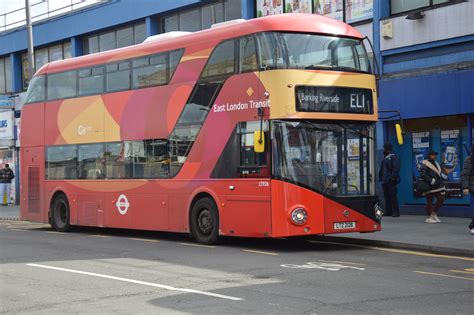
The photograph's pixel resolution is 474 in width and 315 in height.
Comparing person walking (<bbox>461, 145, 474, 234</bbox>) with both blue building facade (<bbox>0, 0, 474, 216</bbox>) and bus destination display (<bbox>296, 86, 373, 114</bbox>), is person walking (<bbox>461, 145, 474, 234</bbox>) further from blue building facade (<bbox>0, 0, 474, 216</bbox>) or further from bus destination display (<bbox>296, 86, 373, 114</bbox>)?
blue building facade (<bbox>0, 0, 474, 216</bbox>)

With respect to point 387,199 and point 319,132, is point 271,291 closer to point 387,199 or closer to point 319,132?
point 319,132

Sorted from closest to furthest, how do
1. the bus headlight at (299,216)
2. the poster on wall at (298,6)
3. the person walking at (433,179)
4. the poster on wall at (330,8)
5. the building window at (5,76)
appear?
1. the bus headlight at (299,216)
2. the person walking at (433,179)
3. the poster on wall at (330,8)
4. the poster on wall at (298,6)
5. the building window at (5,76)

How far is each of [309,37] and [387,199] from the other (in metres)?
7.87

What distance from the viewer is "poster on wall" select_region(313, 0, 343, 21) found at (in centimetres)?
2072

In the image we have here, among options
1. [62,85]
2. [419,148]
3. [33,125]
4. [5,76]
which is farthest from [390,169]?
[5,76]

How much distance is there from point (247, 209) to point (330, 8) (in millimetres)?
10298

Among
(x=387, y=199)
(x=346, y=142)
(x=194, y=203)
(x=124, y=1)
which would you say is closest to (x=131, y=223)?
(x=194, y=203)

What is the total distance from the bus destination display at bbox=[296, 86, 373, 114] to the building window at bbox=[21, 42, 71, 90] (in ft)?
73.8

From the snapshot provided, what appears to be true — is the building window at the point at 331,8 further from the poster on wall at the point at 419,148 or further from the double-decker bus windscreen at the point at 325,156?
the double-decker bus windscreen at the point at 325,156

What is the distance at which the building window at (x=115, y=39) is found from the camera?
28.8 meters

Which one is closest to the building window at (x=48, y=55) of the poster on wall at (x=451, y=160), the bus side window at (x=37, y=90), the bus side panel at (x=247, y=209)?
the bus side window at (x=37, y=90)

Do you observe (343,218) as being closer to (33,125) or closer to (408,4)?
(408,4)

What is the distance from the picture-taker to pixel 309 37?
12.7 meters

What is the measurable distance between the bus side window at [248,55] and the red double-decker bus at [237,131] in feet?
0.10
